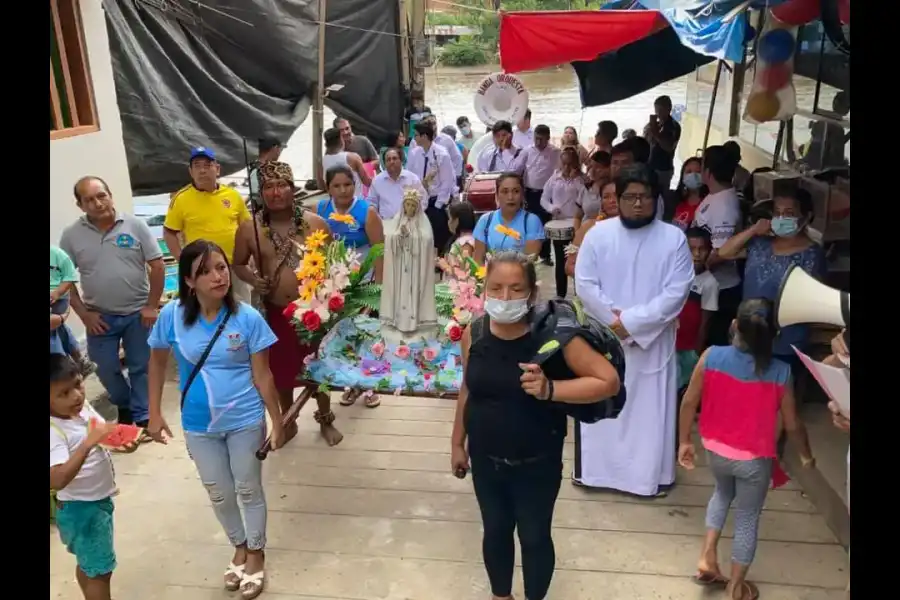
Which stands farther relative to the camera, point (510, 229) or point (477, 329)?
point (510, 229)

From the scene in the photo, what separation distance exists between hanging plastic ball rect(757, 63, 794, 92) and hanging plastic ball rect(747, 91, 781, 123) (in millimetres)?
59

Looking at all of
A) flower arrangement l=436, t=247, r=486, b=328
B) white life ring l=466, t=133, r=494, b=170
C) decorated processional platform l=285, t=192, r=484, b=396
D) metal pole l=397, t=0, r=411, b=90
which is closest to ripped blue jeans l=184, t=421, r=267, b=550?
decorated processional platform l=285, t=192, r=484, b=396

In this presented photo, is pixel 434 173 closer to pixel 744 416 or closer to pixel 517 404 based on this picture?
pixel 744 416

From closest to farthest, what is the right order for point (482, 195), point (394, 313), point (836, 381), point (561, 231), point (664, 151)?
1. point (836, 381)
2. point (394, 313)
3. point (561, 231)
4. point (482, 195)
5. point (664, 151)

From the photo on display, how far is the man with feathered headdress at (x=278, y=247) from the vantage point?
13.7ft

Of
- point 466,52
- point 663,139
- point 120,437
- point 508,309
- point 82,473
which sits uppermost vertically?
point 466,52

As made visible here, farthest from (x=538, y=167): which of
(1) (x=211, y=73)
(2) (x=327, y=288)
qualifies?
(2) (x=327, y=288)

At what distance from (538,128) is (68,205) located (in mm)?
4711

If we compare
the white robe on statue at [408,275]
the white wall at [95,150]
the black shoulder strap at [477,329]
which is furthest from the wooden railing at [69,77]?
the black shoulder strap at [477,329]

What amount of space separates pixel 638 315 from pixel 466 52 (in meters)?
20.0

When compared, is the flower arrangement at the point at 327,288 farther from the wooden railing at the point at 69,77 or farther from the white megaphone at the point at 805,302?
the wooden railing at the point at 69,77

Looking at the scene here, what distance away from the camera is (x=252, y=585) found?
3.33 m

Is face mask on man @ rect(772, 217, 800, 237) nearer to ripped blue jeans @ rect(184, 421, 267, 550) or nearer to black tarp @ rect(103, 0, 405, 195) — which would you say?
ripped blue jeans @ rect(184, 421, 267, 550)
